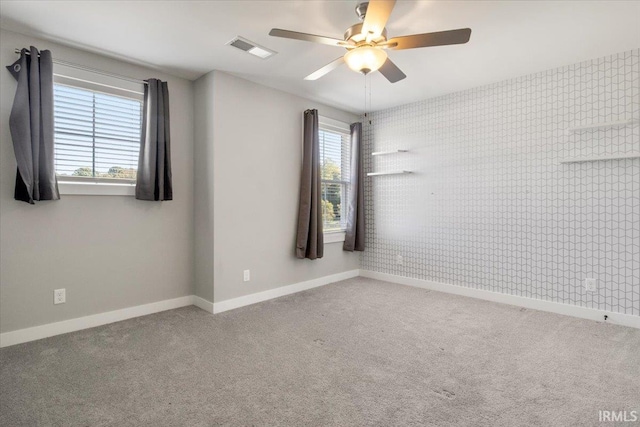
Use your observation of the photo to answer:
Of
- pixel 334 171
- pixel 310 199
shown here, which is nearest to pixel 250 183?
pixel 310 199

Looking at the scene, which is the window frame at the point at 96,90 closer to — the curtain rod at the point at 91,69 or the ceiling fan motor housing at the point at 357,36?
the curtain rod at the point at 91,69

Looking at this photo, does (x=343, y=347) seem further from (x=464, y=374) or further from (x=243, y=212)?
(x=243, y=212)

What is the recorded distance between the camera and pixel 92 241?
2852mm

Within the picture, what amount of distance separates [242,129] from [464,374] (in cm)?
295

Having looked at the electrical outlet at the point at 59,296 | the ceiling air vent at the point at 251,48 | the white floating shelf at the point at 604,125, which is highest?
the ceiling air vent at the point at 251,48

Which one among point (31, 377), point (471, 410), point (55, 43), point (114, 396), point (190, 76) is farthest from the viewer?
point (190, 76)

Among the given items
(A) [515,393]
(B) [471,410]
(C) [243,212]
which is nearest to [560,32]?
(A) [515,393]

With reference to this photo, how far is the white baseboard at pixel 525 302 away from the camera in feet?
9.55

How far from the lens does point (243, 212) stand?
3.48 meters

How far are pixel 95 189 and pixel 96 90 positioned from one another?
880mm

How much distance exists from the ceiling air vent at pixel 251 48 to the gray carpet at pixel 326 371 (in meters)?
2.40

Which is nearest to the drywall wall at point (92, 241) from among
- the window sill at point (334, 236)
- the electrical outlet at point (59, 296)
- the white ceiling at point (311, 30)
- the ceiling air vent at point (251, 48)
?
the electrical outlet at point (59, 296)

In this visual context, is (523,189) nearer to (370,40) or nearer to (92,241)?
(370,40)

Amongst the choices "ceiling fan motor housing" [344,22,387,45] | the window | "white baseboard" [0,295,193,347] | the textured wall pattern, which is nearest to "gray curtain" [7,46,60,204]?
"white baseboard" [0,295,193,347]
